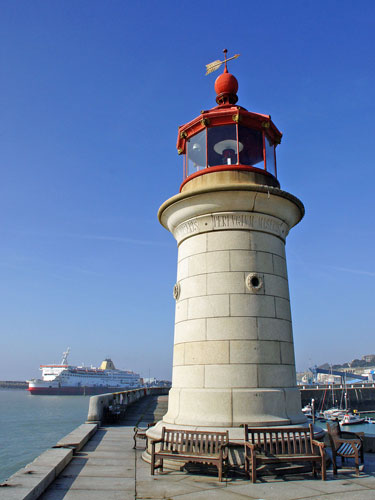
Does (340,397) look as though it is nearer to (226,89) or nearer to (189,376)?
(189,376)

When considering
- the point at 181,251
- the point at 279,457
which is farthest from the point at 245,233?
the point at 279,457

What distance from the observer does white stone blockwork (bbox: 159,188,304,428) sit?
7137 mm

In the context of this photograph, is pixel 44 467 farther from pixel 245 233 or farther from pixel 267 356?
pixel 245 233

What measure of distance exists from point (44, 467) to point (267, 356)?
13.9 feet

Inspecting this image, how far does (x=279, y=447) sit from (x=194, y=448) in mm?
1435

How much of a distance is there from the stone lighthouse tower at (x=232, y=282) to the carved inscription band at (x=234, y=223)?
2 cm

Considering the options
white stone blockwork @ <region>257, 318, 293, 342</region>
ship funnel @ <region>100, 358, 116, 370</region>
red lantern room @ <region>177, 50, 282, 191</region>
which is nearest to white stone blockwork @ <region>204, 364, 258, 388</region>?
white stone blockwork @ <region>257, 318, 293, 342</region>

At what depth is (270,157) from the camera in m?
9.29

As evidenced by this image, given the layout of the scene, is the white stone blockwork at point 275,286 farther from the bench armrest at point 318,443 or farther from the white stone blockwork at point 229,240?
the bench armrest at point 318,443

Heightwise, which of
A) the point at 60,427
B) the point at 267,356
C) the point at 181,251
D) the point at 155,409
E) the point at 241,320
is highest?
the point at 181,251

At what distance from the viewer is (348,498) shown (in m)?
5.16

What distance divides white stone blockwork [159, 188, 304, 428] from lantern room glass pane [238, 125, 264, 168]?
57.2 inches

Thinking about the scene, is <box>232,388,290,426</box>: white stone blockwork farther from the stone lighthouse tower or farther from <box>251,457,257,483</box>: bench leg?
<box>251,457,257,483</box>: bench leg

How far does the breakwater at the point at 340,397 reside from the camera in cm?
6719
